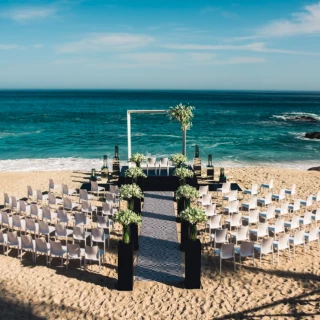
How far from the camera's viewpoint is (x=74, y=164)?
23.7 metres

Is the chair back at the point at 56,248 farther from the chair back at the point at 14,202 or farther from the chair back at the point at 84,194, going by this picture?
the chair back at the point at 84,194

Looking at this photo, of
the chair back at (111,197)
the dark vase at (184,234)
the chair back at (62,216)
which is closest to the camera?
the dark vase at (184,234)

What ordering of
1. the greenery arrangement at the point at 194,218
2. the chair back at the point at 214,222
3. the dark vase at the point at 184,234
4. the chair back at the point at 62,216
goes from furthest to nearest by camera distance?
the chair back at the point at 62,216
the chair back at the point at 214,222
the dark vase at the point at 184,234
the greenery arrangement at the point at 194,218

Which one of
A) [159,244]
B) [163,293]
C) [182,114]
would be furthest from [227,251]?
[182,114]

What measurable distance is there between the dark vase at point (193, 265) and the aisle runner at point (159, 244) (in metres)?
0.41

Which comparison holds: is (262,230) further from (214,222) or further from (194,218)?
(194,218)

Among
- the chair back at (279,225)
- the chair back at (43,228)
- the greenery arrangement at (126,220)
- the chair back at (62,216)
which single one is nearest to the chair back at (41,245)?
the chair back at (43,228)

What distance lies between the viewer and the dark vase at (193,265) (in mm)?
7543

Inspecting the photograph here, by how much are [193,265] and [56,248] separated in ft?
10.3

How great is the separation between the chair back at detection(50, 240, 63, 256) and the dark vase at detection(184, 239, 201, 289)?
2.92 m

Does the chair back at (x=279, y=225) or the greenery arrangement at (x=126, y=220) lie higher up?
the greenery arrangement at (x=126, y=220)

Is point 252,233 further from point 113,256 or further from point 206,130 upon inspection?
point 206,130

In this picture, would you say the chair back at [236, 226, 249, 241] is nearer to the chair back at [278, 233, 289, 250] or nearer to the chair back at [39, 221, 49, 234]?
the chair back at [278, 233, 289, 250]

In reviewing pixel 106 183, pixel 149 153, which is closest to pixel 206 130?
pixel 149 153
